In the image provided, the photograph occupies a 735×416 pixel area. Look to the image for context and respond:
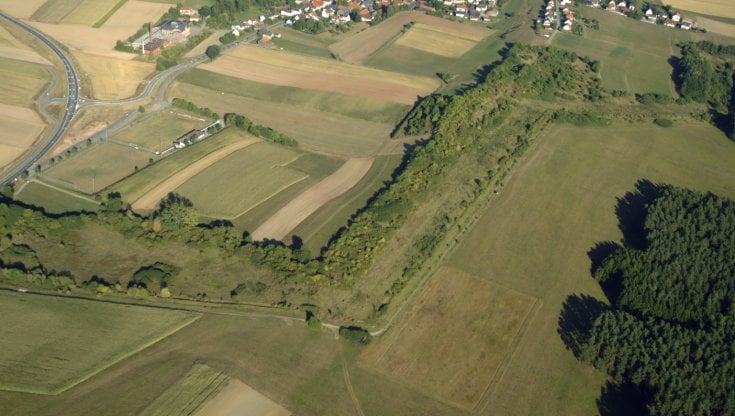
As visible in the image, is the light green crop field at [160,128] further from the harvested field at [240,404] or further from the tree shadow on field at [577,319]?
the tree shadow on field at [577,319]

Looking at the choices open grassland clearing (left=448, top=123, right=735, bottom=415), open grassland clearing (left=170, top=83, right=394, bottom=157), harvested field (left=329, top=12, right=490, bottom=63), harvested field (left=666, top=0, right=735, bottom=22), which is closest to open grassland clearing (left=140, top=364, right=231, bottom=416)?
open grassland clearing (left=448, top=123, right=735, bottom=415)

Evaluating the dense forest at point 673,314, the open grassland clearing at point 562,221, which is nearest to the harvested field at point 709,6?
the open grassland clearing at point 562,221

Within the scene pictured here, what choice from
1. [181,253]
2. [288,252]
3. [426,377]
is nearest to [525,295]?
[426,377]

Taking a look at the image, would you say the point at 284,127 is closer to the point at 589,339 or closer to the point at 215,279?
the point at 215,279

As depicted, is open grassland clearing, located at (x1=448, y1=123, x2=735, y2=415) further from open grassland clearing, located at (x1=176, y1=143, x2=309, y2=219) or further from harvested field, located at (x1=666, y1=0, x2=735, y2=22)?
harvested field, located at (x1=666, y1=0, x2=735, y2=22)

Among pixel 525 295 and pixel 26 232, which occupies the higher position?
pixel 26 232

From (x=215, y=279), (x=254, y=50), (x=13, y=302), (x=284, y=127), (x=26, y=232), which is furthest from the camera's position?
(x=254, y=50)

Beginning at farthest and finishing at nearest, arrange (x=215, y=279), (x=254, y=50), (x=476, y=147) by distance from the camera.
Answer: (x=254, y=50), (x=476, y=147), (x=215, y=279)
